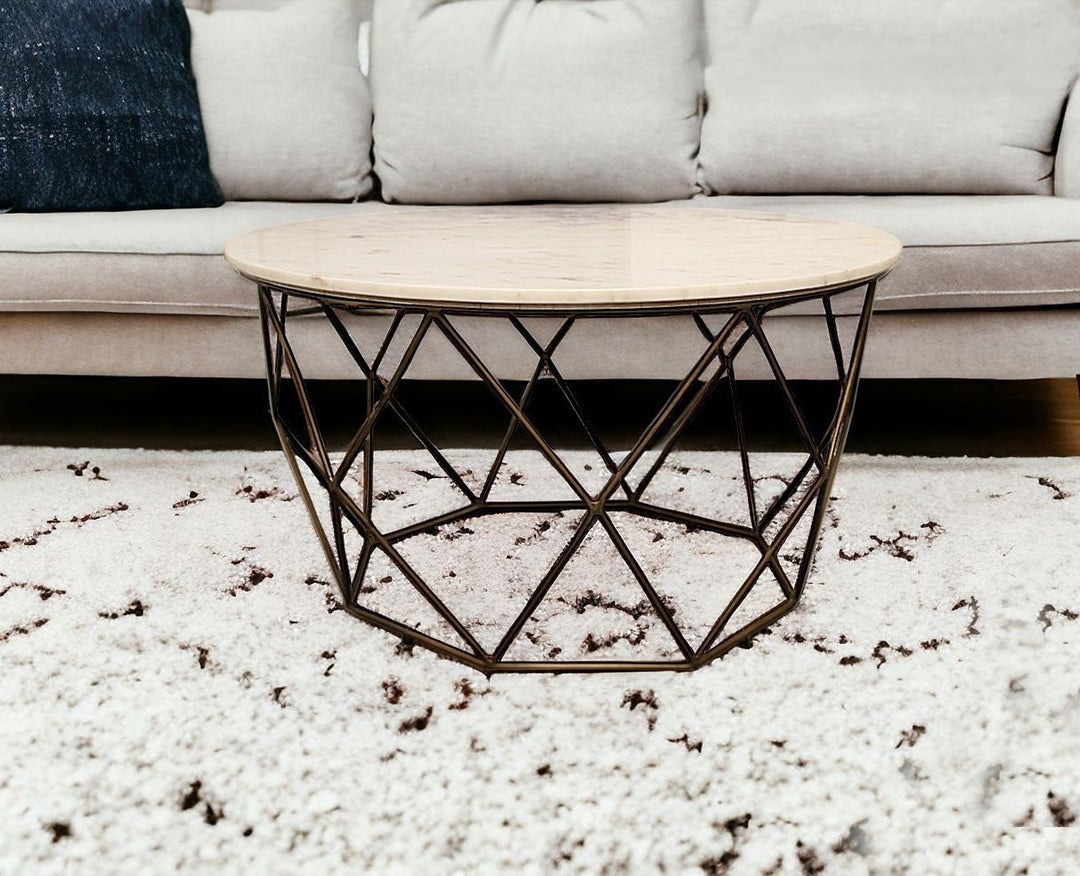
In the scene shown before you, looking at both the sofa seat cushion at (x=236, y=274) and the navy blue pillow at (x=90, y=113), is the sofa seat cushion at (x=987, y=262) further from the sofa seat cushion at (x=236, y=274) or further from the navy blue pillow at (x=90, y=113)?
the navy blue pillow at (x=90, y=113)

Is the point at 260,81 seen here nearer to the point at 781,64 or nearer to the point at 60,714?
the point at 781,64

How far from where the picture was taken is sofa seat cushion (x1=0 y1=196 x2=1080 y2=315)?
1.52 m

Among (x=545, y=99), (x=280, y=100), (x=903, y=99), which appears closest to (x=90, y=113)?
(x=280, y=100)

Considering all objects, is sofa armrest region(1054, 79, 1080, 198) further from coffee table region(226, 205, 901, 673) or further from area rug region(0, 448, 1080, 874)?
area rug region(0, 448, 1080, 874)

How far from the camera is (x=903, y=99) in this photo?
6.05 ft

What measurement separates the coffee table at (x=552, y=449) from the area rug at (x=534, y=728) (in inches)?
1.5

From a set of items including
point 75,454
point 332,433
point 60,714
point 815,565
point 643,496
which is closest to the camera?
point 60,714

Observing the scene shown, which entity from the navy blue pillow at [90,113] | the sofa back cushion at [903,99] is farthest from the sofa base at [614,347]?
the sofa back cushion at [903,99]

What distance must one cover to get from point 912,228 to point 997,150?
1.41 feet

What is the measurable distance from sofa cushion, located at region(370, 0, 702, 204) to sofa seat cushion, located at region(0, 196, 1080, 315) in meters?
0.31

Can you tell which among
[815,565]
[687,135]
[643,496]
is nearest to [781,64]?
[687,135]

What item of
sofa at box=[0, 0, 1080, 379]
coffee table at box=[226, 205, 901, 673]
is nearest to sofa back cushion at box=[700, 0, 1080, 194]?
sofa at box=[0, 0, 1080, 379]

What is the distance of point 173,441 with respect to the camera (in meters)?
1.81

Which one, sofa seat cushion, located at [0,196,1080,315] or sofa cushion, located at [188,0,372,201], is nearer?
sofa seat cushion, located at [0,196,1080,315]
